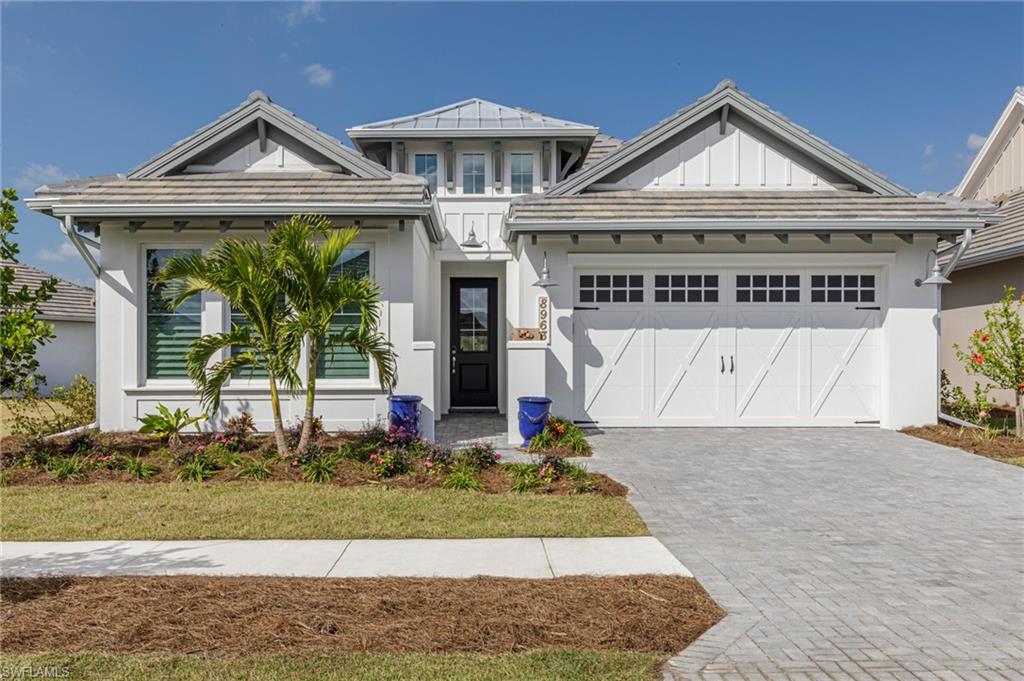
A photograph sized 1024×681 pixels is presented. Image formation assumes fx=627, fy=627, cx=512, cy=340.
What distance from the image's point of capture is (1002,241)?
12.8 meters

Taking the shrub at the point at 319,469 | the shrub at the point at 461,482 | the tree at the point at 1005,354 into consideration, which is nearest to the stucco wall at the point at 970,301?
the tree at the point at 1005,354

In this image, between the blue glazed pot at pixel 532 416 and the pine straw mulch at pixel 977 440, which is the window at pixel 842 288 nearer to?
the pine straw mulch at pixel 977 440

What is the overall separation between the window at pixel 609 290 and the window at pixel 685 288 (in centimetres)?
36

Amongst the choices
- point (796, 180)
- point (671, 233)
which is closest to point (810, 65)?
point (796, 180)

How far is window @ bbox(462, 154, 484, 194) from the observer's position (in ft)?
44.3

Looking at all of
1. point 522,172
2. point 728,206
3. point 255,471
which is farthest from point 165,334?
point 728,206

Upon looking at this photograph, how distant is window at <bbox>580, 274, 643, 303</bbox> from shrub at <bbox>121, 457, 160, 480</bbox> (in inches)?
274

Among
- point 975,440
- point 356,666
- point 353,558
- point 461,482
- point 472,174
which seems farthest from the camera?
point 472,174

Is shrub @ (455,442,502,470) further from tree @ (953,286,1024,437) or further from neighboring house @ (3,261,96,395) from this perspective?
neighboring house @ (3,261,96,395)

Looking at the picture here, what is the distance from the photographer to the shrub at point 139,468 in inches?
291

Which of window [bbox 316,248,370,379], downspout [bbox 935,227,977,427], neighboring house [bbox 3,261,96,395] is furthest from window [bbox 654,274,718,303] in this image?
neighboring house [bbox 3,261,96,395]

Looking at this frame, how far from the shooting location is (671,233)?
1044 centimetres

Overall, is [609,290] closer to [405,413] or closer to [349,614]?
[405,413]

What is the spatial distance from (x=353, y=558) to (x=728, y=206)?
28.4 ft
